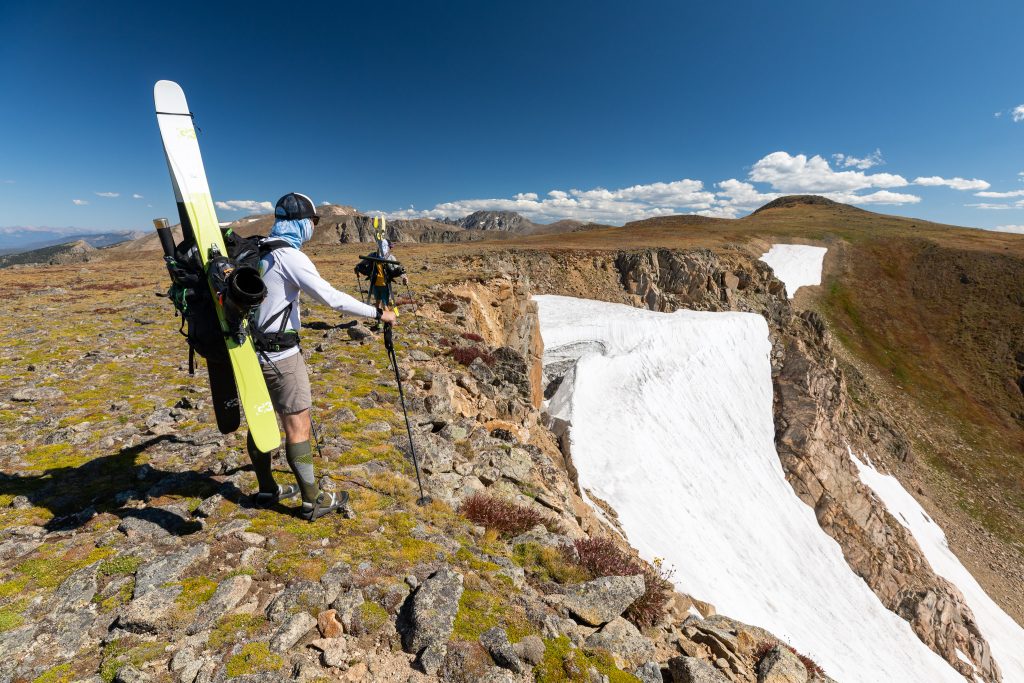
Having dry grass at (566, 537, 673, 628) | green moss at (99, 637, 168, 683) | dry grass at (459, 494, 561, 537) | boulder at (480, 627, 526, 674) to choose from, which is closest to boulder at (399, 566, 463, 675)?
boulder at (480, 627, 526, 674)

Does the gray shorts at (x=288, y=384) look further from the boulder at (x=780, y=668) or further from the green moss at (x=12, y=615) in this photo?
the boulder at (x=780, y=668)

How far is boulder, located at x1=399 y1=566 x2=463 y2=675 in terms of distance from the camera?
4.30 m

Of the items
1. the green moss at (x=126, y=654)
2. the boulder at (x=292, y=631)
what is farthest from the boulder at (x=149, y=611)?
the boulder at (x=292, y=631)

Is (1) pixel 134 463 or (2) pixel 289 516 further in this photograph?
(1) pixel 134 463

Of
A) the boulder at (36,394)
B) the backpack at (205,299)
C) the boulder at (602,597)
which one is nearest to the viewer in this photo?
the backpack at (205,299)

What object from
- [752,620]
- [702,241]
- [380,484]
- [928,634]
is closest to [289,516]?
[380,484]

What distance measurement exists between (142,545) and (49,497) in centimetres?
251

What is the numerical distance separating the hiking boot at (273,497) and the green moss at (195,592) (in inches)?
61.0

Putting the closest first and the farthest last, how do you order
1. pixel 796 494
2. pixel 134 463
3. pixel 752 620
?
pixel 134 463
pixel 752 620
pixel 796 494

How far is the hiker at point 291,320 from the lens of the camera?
17.7 ft

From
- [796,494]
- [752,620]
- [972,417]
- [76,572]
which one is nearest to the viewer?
[76,572]

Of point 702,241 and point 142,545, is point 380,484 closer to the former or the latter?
point 142,545

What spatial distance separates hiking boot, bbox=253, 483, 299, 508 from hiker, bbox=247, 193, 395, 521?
619 millimetres

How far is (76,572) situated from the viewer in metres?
4.86
